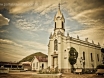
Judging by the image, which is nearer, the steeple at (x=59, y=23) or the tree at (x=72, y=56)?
the steeple at (x=59, y=23)

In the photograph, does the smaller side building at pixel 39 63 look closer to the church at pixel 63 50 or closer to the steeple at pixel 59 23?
the church at pixel 63 50

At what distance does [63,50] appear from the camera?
37.7ft

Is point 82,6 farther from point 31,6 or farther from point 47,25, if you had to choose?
point 31,6

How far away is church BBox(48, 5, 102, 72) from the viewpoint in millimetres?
10672

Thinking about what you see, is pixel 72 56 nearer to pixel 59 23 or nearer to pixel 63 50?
pixel 63 50

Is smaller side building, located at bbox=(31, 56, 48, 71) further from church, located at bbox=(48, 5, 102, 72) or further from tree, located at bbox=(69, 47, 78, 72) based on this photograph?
tree, located at bbox=(69, 47, 78, 72)

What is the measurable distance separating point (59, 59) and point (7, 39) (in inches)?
158

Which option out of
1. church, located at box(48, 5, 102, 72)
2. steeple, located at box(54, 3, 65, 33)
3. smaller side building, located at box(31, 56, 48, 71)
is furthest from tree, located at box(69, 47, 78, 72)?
smaller side building, located at box(31, 56, 48, 71)

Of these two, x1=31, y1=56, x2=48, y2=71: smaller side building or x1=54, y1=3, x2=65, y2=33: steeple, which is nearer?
x1=54, y1=3, x2=65, y2=33: steeple

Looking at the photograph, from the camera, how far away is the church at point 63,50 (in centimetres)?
1067

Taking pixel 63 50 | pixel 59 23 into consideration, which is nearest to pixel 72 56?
pixel 63 50

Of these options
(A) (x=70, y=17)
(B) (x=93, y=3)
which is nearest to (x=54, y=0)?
(A) (x=70, y=17)

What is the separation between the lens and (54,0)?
9.86 m

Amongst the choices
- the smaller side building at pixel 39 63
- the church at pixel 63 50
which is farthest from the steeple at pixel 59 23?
the smaller side building at pixel 39 63
